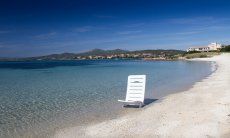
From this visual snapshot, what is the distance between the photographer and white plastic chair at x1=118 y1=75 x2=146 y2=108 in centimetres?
1358

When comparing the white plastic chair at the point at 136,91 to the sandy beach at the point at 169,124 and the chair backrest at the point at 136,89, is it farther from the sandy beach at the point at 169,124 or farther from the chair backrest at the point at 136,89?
the sandy beach at the point at 169,124

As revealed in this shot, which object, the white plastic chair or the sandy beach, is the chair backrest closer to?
the white plastic chair

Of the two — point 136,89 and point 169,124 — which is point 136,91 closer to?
point 136,89

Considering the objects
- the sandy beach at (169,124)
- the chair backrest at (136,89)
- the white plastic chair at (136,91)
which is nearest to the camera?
the sandy beach at (169,124)

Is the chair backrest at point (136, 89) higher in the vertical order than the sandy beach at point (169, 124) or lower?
higher

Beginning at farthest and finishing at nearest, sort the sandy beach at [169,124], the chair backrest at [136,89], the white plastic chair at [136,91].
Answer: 1. the chair backrest at [136,89]
2. the white plastic chair at [136,91]
3. the sandy beach at [169,124]

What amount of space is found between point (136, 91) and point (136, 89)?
10 cm

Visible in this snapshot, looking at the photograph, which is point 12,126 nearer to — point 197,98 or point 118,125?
point 118,125

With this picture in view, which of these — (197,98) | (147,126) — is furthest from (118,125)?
(197,98)

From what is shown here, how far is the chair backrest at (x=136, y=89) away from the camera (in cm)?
1369

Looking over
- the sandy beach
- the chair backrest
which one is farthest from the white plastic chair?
the sandy beach

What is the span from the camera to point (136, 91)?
13914mm

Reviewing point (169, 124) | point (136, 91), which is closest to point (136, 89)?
point (136, 91)

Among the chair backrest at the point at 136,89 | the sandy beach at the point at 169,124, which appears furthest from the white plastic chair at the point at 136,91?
the sandy beach at the point at 169,124
